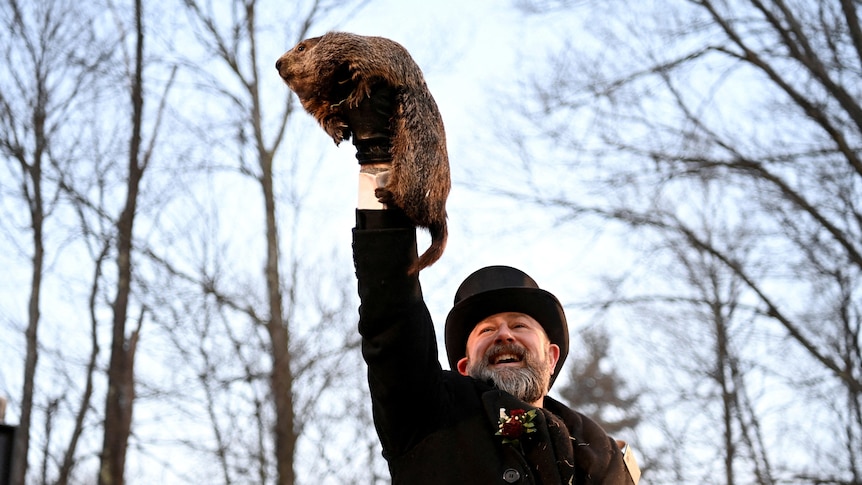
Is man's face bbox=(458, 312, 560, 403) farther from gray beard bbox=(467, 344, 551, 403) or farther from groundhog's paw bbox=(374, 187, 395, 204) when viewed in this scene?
groundhog's paw bbox=(374, 187, 395, 204)

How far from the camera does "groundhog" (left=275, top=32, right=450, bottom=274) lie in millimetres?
2594

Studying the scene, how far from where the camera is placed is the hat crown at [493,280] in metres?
3.53

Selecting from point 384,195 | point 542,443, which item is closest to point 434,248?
point 384,195

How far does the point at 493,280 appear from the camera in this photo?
140 inches

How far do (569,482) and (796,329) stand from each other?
802 centimetres

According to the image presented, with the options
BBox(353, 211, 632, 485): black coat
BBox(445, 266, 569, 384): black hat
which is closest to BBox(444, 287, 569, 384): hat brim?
BBox(445, 266, 569, 384): black hat

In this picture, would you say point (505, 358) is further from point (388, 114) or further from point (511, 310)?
point (388, 114)

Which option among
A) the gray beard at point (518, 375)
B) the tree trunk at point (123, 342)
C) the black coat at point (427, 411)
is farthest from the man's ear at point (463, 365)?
the tree trunk at point (123, 342)

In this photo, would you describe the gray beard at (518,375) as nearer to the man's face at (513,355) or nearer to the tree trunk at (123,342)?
the man's face at (513,355)

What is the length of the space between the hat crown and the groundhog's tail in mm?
846

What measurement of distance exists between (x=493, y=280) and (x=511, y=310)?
12cm

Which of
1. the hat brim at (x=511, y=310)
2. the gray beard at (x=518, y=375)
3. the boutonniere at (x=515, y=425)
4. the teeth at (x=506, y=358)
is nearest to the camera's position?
the boutonniere at (x=515, y=425)

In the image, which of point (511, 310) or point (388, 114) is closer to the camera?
point (388, 114)

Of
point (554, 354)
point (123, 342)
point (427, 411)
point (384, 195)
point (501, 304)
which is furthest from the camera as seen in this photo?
point (123, 342)
